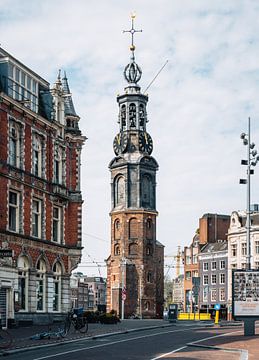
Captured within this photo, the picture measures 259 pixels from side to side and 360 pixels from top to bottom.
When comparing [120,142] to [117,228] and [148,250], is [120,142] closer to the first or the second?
[117,228]

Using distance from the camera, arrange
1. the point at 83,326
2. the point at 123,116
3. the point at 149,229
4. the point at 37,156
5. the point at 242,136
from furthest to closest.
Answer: the point at 149,229 < the point at 123,116 < the point at 37,156 < the point at 83,326 < the point at 242,136

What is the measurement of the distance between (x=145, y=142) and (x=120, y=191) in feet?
26.6

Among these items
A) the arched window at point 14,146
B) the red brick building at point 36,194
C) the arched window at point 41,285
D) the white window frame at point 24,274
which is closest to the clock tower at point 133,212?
the red brick building at point 36,194

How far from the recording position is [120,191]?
11312 cm

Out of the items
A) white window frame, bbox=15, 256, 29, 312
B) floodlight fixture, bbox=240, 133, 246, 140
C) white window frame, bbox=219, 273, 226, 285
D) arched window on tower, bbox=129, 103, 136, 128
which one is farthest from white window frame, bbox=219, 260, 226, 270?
floodlight fixture, bbox=240, 133, 246, 140

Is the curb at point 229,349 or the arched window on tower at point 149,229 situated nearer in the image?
the curb at point 229,349

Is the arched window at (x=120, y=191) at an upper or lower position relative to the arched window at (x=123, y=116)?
lower

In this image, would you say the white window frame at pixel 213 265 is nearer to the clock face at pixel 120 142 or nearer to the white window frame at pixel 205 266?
the white window frame at pixel 205 266

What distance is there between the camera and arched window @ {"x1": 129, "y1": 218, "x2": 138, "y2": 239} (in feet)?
367

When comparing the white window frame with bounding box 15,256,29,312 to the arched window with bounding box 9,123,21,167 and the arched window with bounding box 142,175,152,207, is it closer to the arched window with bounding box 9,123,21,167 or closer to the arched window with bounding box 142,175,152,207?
the arched window with bounding box 9,123,21,167

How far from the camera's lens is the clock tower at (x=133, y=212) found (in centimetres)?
10988

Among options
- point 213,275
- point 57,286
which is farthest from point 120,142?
point 57,286

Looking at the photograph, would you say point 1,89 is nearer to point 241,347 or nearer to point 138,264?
point 241,347

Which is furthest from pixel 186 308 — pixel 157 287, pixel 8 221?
pixel 8 221
